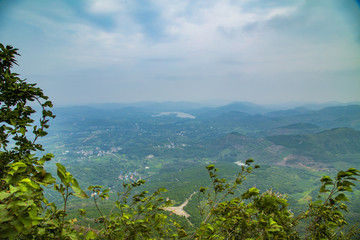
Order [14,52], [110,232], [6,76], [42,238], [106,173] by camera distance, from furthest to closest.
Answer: [106,173] < [14,52] < [6,76] < [110,232] < [42,238]

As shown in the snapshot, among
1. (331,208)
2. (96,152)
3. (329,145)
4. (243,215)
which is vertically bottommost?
(96,152)

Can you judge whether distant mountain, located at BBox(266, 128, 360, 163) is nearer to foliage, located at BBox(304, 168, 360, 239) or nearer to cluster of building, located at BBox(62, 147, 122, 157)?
cluster of building, located at BBox(62, 147, 122, 157)

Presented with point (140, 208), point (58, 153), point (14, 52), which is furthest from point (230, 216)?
point (58, 153)

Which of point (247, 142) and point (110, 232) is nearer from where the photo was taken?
point (110, 232)

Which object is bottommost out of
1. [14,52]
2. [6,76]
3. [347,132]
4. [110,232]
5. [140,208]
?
[347,132]

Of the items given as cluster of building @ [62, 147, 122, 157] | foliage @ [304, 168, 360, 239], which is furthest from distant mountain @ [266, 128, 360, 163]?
foliage @ [304, 168, 360, 239]

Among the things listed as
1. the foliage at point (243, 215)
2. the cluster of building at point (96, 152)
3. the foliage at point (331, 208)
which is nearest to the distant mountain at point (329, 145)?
the cluster of building at point (96, 152)

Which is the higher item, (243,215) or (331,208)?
(331,208)

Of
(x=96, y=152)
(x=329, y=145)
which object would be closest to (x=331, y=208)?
(x=96, y=152)

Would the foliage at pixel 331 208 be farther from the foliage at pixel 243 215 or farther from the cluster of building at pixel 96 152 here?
the cluster of building at pixel 96 152

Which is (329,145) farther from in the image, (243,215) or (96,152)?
(96,152)

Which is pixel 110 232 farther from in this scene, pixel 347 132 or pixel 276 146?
pixel 347 132
